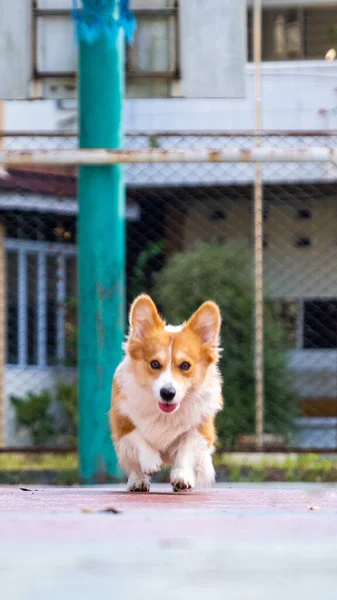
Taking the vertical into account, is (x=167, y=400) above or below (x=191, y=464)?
above

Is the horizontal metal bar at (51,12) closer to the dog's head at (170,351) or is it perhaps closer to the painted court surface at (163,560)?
the dog's head at (170,351)

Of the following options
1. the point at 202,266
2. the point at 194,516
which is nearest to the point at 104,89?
the point at 194,516

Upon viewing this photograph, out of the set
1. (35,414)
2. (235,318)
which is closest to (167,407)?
(235,318)

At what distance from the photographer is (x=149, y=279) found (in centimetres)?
1086

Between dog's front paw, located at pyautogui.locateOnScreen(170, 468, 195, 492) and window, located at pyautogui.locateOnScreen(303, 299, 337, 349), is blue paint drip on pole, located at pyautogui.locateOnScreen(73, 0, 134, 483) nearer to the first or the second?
dog's front paw, located at pyautogui.locateOnScreen(170, 468, 195, 492)

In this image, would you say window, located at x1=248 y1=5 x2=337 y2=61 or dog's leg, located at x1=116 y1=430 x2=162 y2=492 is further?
window, located at x1=248 y1=5 x2=337 y2=61

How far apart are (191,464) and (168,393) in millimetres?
230

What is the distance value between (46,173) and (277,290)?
240cm

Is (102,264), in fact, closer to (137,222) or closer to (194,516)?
(194,516)

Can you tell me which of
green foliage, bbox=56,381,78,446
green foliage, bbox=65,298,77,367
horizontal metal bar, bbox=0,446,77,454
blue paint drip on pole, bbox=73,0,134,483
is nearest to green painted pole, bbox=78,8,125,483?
blue paint drip on pole, bbox=73,0,134,483

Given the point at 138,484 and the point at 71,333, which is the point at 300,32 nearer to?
the point at 71,333

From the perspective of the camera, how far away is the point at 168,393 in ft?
11.8

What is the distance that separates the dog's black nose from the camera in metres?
3.61

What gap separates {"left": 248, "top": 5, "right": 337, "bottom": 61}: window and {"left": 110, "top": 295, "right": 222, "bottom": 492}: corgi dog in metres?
10.5
